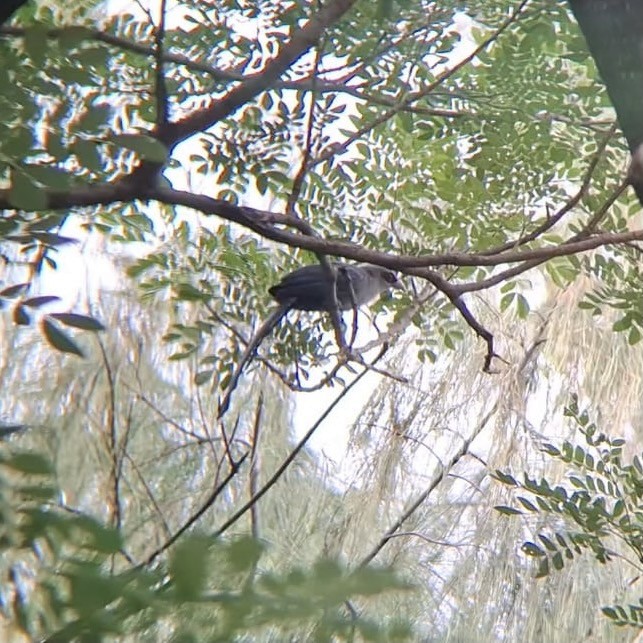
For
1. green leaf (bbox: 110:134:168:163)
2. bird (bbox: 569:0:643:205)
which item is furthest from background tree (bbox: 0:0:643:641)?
bird (bbox: 569:0:643:205)

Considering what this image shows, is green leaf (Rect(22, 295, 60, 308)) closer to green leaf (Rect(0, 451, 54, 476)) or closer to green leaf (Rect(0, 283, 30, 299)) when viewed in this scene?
green leaf (Rect(0, 283, 30, 299))

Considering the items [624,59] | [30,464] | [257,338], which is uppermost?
[624,59]

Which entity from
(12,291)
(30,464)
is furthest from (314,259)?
(30,464)

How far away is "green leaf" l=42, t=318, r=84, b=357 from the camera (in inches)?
26.8

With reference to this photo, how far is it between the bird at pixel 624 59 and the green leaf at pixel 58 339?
38cm

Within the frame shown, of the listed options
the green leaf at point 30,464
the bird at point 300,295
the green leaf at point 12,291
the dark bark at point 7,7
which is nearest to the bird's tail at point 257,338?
the bird at point 300,295

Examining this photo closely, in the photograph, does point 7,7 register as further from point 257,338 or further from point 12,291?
point 257,338

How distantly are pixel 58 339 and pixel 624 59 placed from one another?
0.41 m

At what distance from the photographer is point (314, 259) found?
2002 millimetres

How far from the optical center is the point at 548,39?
4.37 ft

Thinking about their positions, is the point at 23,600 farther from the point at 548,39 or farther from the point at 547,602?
the point at 547,602

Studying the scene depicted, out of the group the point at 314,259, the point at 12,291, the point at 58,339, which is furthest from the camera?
the point at 314,259

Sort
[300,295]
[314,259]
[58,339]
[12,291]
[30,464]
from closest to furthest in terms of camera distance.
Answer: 1. [30,464]
2. [58,339]
3. [12,291]
4. [300,295]
5. [314,259]

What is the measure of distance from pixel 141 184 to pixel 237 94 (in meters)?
0.13
